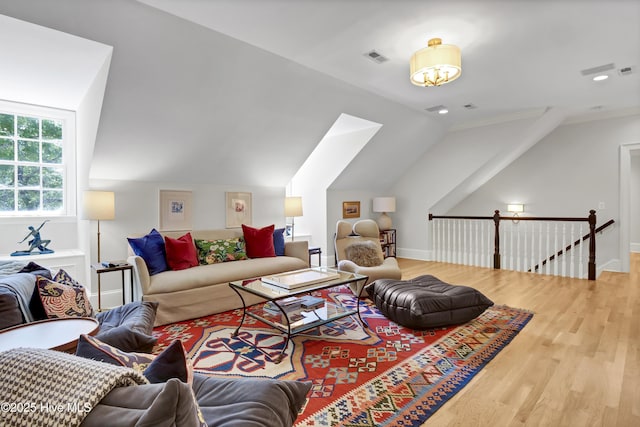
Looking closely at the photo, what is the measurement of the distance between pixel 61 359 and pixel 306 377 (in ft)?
5.56

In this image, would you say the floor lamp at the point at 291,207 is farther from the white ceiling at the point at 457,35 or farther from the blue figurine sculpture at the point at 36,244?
the blue figurine sculpture at the point at 36,244

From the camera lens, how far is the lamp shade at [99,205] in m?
3.46

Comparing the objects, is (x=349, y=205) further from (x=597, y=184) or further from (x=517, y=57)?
(x=597, y=184)

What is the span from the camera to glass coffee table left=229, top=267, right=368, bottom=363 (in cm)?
263

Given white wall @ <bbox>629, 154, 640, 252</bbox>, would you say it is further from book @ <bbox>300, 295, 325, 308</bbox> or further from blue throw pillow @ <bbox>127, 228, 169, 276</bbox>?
blue throw pillow @ <bbox>127, 228, 169, 276</bbox>

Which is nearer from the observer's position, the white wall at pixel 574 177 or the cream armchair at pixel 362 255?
the cream armchair at pixel 362 255

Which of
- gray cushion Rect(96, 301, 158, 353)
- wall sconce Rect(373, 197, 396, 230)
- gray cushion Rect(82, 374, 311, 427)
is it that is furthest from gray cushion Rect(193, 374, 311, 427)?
wall sconce Rect(373, 197, 396, 230)

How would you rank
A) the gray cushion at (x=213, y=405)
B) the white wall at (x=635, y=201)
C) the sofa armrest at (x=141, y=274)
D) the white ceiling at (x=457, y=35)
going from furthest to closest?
1. the white wall at (x=635, y=201)
2. the sofa armrest at (x=141, y=274)
3. the white ceiling at (x=457, y=35)
4. the gray cushion at (x=213, y=405)

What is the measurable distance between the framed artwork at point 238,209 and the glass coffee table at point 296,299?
6.60 feet

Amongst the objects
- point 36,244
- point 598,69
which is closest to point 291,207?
point 36,244

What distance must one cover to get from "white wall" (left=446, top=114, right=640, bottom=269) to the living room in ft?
0.07

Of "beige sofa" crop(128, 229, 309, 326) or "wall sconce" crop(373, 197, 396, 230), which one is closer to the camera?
"beige sofa" crop(128, 229, 309, 326)

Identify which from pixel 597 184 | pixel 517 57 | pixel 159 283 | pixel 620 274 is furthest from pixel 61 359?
pixel 597 184

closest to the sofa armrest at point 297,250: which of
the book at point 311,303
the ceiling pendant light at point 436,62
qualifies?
the book at point 311,303
